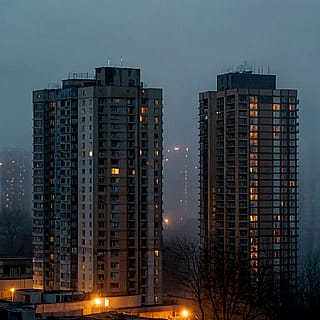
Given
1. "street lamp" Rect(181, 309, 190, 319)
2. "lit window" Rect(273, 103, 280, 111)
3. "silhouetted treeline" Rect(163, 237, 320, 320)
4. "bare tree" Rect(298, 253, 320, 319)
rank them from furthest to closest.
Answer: "lit window" Rect(273, 103, 280, 111)
"street lamp" Rect(181, 309, 190, 319)
"silhouetted treeline" Rect(163, 237, 320, 320)
"bare tree" Rect(298, 253, 320, 319)

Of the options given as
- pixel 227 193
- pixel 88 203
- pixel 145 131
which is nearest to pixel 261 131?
pixel 227 193

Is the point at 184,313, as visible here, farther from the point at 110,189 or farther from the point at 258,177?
the point at 258,177

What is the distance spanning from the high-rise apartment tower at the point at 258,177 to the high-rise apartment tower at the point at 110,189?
1.35 metres

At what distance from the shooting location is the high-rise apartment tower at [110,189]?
11734 mm

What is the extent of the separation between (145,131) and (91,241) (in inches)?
61.5

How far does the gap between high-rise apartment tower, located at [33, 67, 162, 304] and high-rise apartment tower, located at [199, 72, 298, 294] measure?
4.42 feet

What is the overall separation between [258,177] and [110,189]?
2308 mm

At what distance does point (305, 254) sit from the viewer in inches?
548

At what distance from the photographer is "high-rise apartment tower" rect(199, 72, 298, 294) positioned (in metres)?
12.9

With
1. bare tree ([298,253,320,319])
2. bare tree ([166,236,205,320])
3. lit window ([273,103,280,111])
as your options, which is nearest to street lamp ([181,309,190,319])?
bare tree ([166,236,205,320])

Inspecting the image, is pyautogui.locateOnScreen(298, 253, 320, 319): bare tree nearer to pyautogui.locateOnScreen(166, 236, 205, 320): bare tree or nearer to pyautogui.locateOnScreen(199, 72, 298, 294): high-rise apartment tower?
pyautogui.locateOnScreen(199, 72, 298, 294): high-rise apartment tower

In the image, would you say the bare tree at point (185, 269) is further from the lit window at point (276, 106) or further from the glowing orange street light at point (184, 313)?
the lit window at point (276, 106)

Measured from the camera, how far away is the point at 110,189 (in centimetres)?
1186

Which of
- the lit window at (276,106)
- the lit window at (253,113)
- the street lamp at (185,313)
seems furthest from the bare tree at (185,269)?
the lit window at (276,106)
